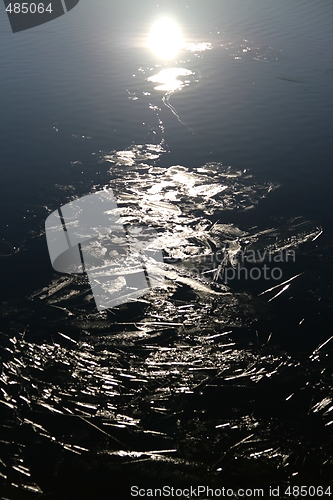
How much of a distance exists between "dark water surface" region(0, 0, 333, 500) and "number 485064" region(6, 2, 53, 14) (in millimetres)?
9885

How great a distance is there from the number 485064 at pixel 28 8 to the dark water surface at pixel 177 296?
989 centimetres

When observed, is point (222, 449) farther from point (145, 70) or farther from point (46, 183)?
point (145, 70)

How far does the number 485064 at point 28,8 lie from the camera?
65.2 feet

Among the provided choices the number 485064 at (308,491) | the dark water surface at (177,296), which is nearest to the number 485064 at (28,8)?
the dark water surface at (177,296)

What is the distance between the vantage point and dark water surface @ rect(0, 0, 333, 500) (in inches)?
153

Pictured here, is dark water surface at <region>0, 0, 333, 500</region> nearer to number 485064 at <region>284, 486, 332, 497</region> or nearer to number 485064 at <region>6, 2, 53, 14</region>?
number 485064 at <region>284, 486, 332, 497</region>

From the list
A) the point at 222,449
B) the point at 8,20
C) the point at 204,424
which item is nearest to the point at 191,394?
the point at 204,424

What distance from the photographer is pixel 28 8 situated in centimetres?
2052

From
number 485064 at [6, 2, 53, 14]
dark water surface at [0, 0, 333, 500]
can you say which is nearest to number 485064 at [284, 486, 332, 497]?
dark water surface at [0, 0, 333, 500]

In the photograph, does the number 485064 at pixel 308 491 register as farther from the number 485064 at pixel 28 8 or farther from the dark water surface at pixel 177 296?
the number 485064 at pixel 28 8

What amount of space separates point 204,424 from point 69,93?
→ 9148 mm

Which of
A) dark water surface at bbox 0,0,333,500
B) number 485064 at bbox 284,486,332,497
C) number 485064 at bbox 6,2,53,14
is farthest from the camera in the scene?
number 485064 at bbox 6,2,53,14

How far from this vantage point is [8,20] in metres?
18.1

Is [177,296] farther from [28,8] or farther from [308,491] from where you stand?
[28,8]
